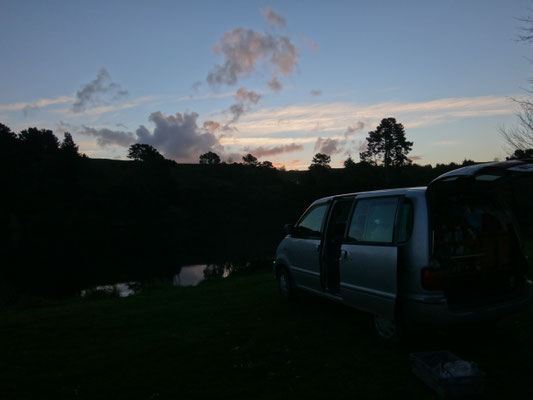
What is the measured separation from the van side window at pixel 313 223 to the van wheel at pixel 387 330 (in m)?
1.89

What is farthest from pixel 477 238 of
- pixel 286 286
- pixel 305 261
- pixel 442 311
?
pixel 286 286

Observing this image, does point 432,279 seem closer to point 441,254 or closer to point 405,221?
point 441,254

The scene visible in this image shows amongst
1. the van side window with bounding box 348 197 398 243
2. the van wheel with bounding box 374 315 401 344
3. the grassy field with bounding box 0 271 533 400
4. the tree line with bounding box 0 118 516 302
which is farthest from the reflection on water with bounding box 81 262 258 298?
the van wheel with bounding box 374 315 401 344

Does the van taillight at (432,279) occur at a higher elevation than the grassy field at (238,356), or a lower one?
higher

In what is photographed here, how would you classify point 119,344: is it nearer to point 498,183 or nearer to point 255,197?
point 498,183

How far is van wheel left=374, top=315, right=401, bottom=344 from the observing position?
17.2 feet

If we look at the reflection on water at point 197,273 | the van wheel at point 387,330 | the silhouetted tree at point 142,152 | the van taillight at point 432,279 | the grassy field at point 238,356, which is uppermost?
the silhouetted tree at point 142,152

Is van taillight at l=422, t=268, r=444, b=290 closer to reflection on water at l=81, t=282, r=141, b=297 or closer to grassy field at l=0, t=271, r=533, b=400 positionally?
grassy field at l=0, t=271, r=533, b=400

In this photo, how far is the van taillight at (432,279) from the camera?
182 inches

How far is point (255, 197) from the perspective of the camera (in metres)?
83.9

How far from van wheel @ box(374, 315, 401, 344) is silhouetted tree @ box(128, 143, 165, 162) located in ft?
239

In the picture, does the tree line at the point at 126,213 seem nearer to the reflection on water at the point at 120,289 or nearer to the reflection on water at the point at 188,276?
the reflection on water at the point at 188,276

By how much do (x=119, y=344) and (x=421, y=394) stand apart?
448 centimetres

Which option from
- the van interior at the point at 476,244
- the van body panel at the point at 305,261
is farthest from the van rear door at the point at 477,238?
the van body panel at the point at 305,261
